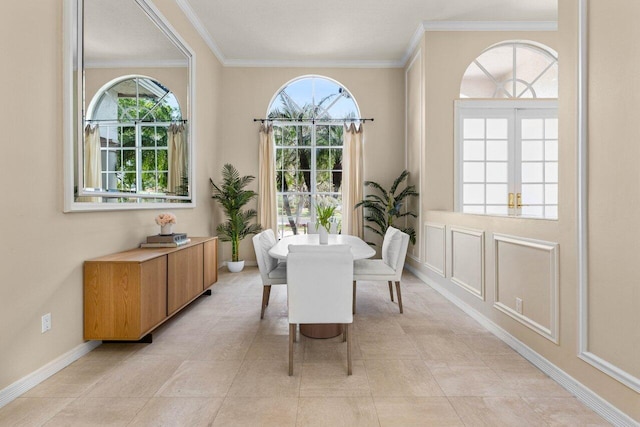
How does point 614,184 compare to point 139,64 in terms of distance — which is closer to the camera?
point 614,184

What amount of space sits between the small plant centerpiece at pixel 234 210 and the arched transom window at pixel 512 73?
11.1 feet

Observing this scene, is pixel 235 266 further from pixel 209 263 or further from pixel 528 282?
pixel 528 282

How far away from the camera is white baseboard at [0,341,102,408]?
5.95 feet

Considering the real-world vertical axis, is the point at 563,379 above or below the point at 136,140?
below

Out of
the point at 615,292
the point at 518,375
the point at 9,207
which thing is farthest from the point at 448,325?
the point at 9,207

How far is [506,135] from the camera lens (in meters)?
4.62

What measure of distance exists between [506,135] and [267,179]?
11.7 ft

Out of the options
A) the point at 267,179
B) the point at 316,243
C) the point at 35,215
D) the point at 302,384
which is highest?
the point at 267,179

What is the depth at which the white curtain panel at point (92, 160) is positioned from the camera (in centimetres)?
235

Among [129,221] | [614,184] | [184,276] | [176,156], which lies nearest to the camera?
[614,184]

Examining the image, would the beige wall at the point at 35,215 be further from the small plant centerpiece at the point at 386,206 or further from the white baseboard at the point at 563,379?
the small plant centerpiece at the point at 386,206

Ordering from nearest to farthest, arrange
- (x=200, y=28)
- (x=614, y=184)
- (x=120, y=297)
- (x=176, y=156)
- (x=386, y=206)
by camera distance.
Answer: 1. (x=614, y=184)
2. (x=120, y=297)
3. (x=176, y=156)
4. (x=200, y=28)
5. (x=386, y=206)

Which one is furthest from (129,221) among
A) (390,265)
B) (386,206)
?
(386,206)

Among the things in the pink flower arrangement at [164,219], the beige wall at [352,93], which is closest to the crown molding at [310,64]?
the beige wall at [352,93]
